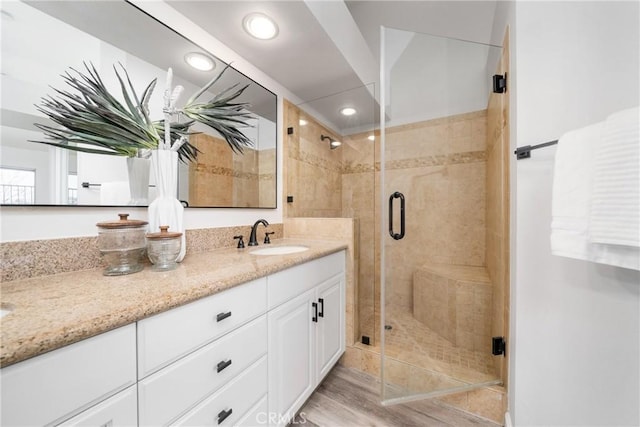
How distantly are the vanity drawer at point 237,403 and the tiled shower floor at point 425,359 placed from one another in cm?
84

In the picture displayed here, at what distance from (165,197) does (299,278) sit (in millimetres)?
731

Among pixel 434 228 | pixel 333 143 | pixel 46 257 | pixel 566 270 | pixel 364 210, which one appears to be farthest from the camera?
pixel 333 143

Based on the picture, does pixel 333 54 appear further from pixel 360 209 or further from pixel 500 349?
pixel 500 349

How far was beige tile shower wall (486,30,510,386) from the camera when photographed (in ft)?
4.36

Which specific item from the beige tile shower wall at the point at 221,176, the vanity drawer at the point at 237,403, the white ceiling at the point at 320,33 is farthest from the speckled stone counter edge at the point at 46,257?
the white ceiling at the point at 320,33

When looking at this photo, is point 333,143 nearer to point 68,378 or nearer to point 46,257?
point 46,257

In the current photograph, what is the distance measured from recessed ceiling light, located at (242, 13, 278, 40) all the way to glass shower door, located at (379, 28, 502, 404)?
0.67m

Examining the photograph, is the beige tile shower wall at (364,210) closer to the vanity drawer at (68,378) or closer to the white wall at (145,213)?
the white wall at (145,213)

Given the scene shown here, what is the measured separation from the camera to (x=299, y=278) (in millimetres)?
1226

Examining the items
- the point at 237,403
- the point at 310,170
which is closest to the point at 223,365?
the point at 237,403

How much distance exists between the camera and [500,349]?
1.35m

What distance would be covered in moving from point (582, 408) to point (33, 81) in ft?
7.82

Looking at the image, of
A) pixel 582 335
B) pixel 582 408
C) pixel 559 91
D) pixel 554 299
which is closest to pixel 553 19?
pixel 559 91

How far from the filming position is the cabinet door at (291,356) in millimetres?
1047
